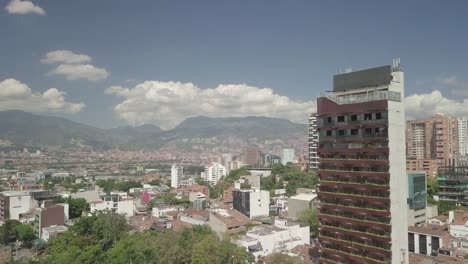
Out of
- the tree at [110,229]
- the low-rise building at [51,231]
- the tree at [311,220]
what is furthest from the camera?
the low-rise building at [51,231]

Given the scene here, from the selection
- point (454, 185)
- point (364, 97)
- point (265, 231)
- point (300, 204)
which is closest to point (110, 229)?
point (265, 231)

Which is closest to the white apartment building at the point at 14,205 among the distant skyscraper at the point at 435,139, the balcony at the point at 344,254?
the balcony at the point at 344,254

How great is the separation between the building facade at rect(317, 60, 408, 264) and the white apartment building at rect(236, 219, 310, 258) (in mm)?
7978

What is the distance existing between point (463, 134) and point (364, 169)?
53.5m

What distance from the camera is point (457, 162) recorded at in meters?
47.3

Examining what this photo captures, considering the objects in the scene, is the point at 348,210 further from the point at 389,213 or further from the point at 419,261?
the point at 419,261

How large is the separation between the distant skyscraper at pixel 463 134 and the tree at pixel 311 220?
38.9 meters

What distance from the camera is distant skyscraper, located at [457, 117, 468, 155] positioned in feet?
205

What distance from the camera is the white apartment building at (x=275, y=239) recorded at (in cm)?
2869

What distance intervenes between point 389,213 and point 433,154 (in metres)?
49.2

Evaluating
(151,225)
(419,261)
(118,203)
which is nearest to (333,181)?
(419,261)

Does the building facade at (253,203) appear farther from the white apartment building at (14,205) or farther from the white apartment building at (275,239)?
the white apartment building at (14,205)

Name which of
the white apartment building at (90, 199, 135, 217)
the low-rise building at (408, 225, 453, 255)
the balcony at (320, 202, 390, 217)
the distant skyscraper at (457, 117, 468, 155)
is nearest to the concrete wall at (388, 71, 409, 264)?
the balcony at (320, 202, 390, 217)

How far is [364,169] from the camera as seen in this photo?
19.6 meters
